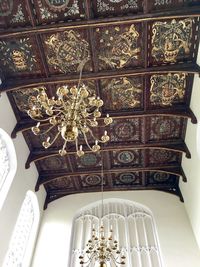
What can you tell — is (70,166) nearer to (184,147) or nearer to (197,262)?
(184,147)

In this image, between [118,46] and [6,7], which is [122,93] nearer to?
[118,46]

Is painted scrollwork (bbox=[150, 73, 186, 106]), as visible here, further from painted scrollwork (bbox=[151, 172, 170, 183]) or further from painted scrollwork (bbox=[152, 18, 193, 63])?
painted scrollwork (bbox=[151, 172, 170, 183])

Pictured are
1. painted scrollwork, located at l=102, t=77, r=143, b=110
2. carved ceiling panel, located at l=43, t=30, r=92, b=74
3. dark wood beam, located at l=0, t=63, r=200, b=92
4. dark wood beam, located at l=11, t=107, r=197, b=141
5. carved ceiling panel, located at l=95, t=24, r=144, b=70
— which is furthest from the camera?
dark wood beam, located at l=11, t=107, r=197, b=141

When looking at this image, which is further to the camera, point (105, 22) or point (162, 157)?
point (162, 157)

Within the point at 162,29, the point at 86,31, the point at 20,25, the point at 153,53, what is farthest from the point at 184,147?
the point at 20,25

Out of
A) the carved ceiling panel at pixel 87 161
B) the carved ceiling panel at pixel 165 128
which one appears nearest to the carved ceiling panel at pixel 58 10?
the carved ceiling panel at pixel 165 128

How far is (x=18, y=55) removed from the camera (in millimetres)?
7723

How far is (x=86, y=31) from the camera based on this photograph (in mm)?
7191

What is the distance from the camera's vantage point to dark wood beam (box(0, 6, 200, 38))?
21.5ft

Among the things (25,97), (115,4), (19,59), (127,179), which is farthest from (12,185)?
(115,4)

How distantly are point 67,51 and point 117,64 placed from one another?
1.44m

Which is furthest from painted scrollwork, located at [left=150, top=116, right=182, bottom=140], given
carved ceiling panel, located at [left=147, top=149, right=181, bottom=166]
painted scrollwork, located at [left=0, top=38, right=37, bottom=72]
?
painted scrollwork, located at [left=0, top=38, right=37, bottom=72]

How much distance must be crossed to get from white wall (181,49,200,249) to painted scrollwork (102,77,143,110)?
1.66 metres

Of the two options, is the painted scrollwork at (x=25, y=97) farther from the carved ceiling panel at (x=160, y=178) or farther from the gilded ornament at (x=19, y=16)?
the carved ceiling panel at (x=160, y=178)
